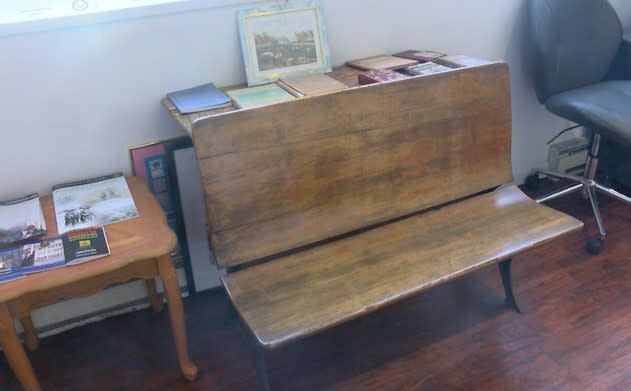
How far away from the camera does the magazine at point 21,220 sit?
1517 millimetres

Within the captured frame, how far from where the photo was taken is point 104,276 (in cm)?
152

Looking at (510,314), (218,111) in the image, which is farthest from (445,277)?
(218,111)

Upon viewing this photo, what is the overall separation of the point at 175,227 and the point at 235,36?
2.31 feet

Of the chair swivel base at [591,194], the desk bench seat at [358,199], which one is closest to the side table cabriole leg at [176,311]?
the desk bench seat at [358,199]

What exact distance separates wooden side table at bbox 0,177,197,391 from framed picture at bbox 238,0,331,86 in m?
0.61

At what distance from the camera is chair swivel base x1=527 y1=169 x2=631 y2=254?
2.29m

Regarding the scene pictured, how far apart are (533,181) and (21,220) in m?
2.25

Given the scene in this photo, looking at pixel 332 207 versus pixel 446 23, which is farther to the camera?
pixel 446 23

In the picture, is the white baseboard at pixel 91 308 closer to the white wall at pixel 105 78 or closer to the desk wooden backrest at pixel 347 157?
the white wall at pixel 105 78

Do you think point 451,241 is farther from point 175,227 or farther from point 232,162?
point 175,227

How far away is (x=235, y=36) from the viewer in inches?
74.7

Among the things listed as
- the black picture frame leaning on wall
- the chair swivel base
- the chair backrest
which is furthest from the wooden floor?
the chair backrest

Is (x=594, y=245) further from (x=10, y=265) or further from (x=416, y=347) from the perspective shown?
(x=10, y=265)

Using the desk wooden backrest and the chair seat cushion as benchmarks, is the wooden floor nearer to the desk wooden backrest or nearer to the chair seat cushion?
the desk wooden backrest
